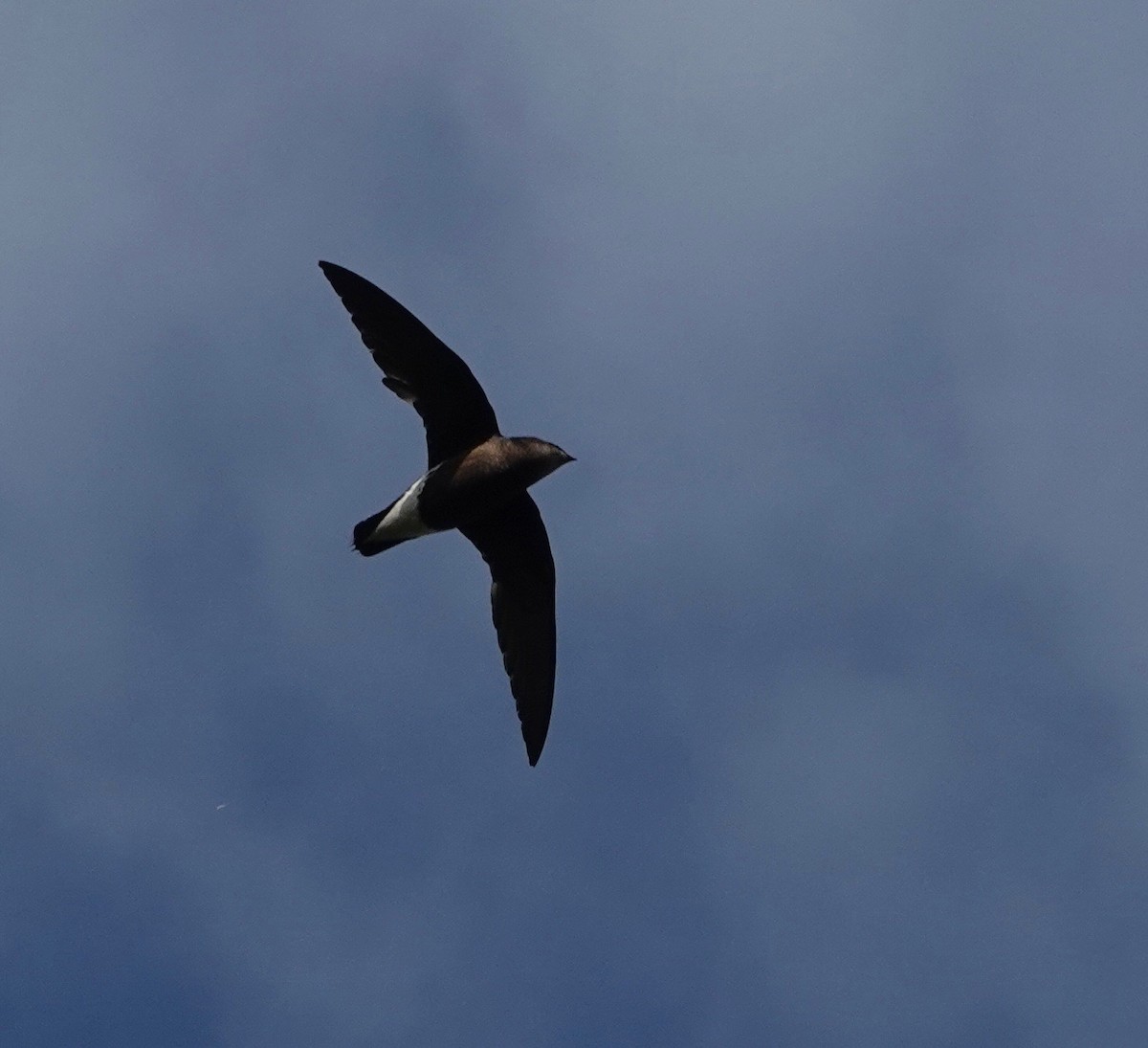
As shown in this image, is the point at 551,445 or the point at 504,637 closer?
the point at 551,445

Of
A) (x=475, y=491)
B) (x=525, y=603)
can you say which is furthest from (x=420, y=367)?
(x=525, y=603)

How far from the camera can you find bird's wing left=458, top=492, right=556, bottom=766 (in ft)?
59.7

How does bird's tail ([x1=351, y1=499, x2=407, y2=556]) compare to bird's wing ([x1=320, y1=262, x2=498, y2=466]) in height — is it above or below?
below

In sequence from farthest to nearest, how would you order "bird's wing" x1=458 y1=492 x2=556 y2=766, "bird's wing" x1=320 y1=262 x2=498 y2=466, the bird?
"bird's wing" x1=458 y1=492 x2=556 y2=766, "bird's wing" x1=320 y1=262 x2=498 y2=466, the bird

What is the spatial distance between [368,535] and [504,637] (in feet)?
5.56

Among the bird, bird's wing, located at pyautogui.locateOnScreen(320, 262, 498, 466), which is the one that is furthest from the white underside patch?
bird's wing, located at pyautogui.locateOnScreen(320, 262, 498, 466)

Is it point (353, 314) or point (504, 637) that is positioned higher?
point (353, 314)

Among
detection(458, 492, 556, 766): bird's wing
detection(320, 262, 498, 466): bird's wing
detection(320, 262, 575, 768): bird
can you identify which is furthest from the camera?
detection(458, 492, 556, 766): bird's wing

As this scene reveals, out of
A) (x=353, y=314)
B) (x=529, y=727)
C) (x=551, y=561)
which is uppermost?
(x=353, y=314)

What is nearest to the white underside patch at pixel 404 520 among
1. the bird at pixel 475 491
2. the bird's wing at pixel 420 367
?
the bird at pixel 475 491

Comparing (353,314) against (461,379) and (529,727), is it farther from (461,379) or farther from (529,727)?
(529,727)

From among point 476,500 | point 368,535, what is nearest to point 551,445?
point 476,500

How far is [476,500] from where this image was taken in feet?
57.1

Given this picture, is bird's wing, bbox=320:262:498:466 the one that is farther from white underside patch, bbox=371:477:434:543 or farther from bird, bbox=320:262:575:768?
white underside patch, bbox=371:477:434:543
